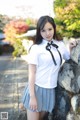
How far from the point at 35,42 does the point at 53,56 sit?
22cm

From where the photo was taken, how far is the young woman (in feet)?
9.59

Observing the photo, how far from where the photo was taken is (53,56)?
293cm

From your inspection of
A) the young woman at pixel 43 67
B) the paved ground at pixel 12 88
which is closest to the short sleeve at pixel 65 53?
the young woman at pixel 43 67

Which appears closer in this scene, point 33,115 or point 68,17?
point 33,115

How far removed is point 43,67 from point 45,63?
0.16 feet

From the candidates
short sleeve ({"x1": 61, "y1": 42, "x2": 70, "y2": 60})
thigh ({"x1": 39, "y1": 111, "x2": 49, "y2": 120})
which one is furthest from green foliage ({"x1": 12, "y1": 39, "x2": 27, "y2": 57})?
short sleeve ({"x1": 61, "y1": 42, "x2": 70, "y2": 60})

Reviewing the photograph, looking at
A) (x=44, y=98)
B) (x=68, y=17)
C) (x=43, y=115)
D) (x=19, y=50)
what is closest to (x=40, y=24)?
(x=44, y=98)

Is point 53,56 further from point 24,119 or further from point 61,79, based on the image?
point 24,119

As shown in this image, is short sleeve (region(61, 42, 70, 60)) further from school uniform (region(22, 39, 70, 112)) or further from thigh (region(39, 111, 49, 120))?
thigh (region(39, 111, 49, 120))

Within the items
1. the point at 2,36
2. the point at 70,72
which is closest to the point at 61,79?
the point at 70,72

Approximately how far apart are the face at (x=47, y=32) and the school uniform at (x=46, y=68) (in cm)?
5

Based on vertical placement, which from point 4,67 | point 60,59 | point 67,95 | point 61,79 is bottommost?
point 4,67

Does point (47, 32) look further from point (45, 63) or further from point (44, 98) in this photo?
point (44, 98)

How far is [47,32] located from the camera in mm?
2934
